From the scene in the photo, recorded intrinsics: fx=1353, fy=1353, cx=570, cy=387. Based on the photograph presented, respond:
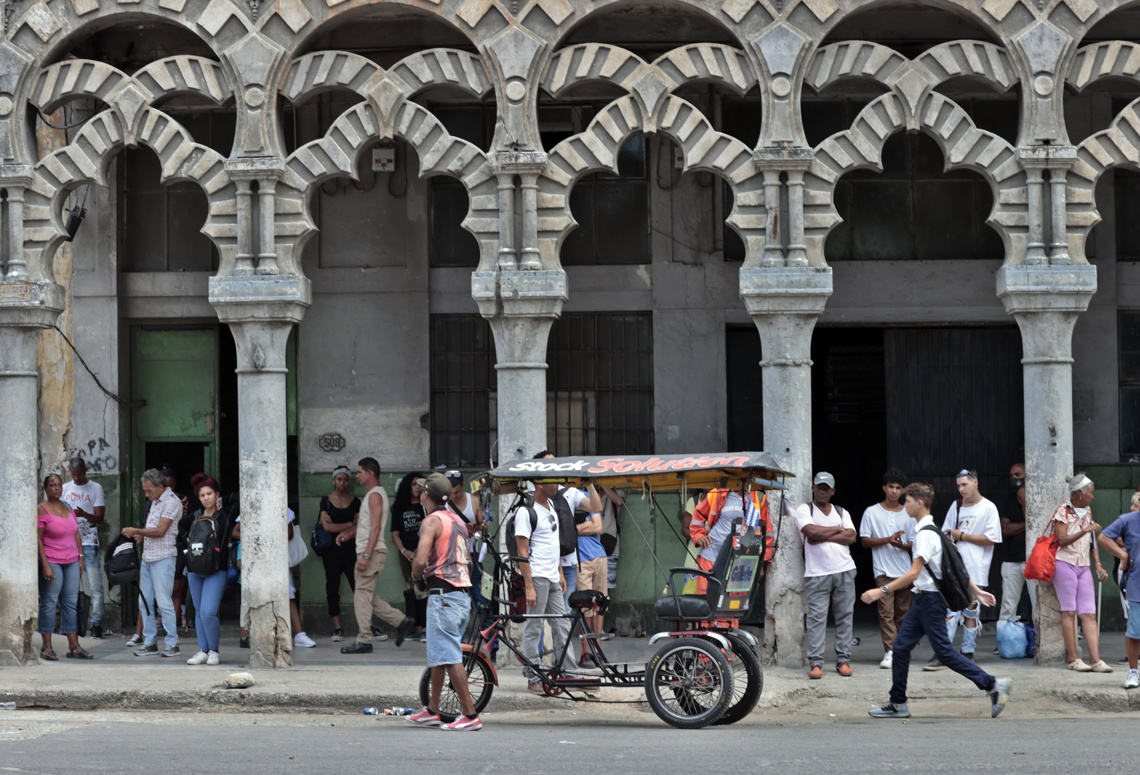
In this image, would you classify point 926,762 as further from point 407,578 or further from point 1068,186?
point 407,578

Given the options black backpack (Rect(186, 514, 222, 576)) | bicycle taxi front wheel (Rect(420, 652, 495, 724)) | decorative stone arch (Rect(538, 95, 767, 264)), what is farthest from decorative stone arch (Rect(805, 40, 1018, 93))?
black backpack (Rect(186, 514, 222, 576))

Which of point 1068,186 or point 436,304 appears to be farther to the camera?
point 436,304

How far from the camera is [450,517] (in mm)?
9891

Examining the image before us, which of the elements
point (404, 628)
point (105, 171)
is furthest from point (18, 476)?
point (404, 628)

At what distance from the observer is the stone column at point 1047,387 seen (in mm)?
12102

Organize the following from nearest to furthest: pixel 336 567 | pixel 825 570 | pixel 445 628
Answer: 1. pixel 445 628
2. pixel 825 570
3. pixel 336 567

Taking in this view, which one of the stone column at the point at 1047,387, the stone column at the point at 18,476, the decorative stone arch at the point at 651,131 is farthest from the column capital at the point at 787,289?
the stone column at the point at 18,476

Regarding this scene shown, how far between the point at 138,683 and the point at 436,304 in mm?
5221

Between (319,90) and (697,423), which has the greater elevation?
(319,90)

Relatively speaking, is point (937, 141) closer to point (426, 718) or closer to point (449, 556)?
point (449, 556)

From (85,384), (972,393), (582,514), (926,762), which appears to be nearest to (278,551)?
(582,514)

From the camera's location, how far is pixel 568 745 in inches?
364

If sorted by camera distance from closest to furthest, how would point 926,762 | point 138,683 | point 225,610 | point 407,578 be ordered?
point 926,762 < point 138,683 < point 407,578 < point 225,610

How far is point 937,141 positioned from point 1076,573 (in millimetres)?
4035
